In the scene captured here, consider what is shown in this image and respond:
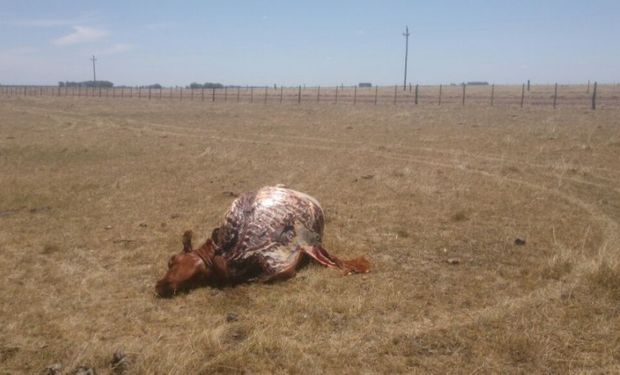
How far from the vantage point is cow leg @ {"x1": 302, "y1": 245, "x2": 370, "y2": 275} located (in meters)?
6.41

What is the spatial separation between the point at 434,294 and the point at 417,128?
714 inches

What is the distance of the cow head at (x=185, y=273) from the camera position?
18.8ft

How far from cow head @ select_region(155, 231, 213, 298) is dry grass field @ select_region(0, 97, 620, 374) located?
0.12m

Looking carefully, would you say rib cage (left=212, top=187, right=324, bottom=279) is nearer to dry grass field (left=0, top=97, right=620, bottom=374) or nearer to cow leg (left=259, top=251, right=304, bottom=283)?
cow leg (left=259, top=251, right=304, bottom=283)

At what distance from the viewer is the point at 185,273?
229 inches

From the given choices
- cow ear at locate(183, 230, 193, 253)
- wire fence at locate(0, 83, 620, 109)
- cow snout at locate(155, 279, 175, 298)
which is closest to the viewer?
cow snout at locate(155, 279, 175, 298)

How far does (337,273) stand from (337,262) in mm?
268


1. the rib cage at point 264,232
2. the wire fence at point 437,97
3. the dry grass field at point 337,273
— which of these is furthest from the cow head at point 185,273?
the wire fence at point 437,97

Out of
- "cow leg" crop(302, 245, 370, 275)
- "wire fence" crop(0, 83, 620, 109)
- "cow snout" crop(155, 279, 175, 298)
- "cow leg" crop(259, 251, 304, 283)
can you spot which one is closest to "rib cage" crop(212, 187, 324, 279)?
"cow leg" crop(259, 251, 304, 283)

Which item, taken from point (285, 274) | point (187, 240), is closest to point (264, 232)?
point (285, 274)

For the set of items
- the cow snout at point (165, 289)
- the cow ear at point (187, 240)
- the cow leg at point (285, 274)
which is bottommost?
the cow snout at point (165, 289)

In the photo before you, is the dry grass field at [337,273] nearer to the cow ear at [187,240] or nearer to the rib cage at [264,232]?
the rib cage at [264,232]

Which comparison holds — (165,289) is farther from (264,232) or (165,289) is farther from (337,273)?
(337,273)

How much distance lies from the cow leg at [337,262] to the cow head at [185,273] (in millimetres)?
1287
